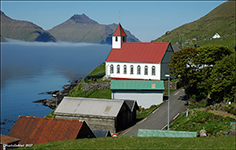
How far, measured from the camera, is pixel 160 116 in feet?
150

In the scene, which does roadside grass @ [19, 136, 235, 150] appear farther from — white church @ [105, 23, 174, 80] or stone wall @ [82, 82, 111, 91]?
white church @ [105, 23, 174, 80]

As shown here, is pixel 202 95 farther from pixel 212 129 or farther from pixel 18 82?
pixel 18 82

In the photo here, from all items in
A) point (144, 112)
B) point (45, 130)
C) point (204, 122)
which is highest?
point (45, 130)

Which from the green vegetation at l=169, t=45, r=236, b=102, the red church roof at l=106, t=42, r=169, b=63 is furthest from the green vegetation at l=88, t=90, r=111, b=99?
the green vegetation at l=169, t=45, r=236, b=102

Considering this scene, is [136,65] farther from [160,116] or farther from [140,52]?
[160,116]

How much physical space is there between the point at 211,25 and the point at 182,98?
489 ft

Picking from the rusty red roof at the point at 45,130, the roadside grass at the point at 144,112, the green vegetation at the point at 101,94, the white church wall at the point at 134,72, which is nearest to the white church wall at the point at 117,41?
the white church wall at the point at 134,72

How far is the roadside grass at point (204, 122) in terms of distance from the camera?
30.5 m

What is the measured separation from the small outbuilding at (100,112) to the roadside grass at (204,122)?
7.34m

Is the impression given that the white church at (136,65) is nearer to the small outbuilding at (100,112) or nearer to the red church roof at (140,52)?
the red church roof at (140,52)

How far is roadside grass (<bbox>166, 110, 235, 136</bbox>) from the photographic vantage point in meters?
30.5

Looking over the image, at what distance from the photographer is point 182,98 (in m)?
53.5

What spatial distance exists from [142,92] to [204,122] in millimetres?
20346

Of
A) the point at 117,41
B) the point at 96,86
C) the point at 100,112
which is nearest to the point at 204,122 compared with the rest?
the point at 100,112
